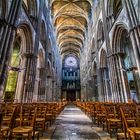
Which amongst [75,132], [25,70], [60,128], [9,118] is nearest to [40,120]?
[9,118]

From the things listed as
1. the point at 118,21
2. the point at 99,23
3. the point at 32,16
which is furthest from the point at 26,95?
the point at 99,23

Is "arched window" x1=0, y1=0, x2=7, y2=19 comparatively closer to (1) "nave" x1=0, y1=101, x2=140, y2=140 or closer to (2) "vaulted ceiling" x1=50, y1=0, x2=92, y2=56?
(1) "nave" x1=0, y1=101, x2=140, y2=140

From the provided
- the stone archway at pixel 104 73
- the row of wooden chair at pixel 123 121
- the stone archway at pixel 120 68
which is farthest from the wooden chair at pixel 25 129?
the stone archway at pixel 104 73

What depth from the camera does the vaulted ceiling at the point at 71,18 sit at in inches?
1148

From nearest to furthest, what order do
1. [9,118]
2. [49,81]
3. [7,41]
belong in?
[9,118] → [7,41] → [49,81]

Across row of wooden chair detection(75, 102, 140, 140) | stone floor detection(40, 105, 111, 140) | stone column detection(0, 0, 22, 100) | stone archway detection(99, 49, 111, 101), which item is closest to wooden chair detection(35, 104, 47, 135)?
stone floor detection(40, 105, 111, 140)

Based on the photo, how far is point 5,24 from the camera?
898cm

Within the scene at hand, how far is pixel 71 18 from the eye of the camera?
3384 centimetres

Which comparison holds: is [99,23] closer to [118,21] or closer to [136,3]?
[118,21]

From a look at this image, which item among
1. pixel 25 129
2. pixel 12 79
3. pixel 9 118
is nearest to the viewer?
pixel 25 129

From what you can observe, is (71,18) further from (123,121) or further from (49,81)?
(123,121)

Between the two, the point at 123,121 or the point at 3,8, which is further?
the point at 3,8

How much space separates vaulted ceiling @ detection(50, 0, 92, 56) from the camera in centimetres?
2917

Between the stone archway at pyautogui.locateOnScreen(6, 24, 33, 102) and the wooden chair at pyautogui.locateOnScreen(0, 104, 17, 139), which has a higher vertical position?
the stone archway at pyautogui.locateOnScreen(6, 24, 33, 102)
